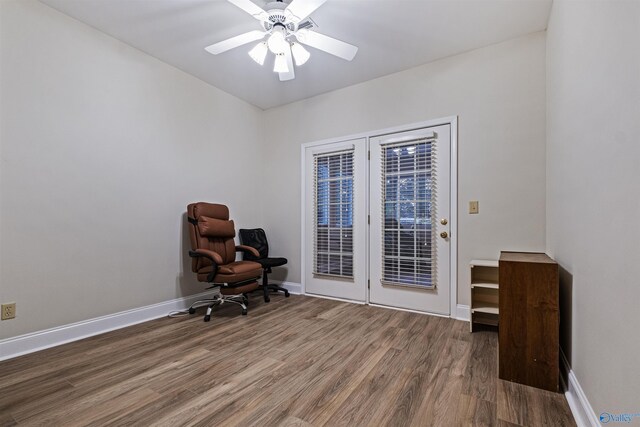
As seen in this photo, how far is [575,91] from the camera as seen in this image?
1.68 m

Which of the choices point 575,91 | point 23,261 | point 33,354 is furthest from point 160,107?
point 575,91

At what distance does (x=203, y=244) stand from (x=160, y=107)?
5.17 feet

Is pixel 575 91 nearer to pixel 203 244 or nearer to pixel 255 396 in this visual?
pixel 255 396


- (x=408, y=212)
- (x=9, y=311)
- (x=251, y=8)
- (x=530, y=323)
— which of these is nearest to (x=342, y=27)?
(x=251, y=8)

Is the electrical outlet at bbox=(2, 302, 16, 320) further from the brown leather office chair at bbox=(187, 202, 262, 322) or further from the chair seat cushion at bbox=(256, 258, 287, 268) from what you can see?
the chair seat cushion at bbox=(256, 258, 287, 268)

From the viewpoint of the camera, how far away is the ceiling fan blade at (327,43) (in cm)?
229

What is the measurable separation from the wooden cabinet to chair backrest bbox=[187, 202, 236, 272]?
2.77 metres

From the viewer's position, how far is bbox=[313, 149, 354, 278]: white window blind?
3734 millimetres

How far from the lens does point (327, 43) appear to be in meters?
2.35

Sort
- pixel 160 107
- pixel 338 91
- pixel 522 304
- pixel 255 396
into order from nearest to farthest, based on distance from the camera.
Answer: pixel 255 396 < pixel 522 304 < pixel 160 107 < pixel 338 91

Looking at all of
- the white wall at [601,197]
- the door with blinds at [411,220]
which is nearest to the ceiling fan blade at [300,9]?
the white wall at [601,197]

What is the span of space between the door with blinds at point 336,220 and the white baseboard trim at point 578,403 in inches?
82.7

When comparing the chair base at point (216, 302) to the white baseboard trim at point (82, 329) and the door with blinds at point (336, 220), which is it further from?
the door with blinds at point (336, 220)

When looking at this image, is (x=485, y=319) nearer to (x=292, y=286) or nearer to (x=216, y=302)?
(x=292, y=286)
